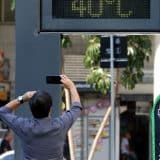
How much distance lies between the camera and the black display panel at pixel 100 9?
5816 millimetres

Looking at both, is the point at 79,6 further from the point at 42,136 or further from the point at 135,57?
the point at 135,57

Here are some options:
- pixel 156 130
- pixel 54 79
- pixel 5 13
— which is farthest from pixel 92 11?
pixel 5 13

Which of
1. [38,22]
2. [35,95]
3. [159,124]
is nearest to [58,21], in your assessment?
[38,22]

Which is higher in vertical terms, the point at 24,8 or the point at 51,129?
the point at 24,8

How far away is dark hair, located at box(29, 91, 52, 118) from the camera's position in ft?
16.2

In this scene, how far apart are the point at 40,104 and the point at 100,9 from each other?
1283 mm

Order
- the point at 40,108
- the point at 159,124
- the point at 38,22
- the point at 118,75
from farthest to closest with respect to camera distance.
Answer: the point at 118,75 < the point at 159,124 < the point at 38,22 < the point at 40,108

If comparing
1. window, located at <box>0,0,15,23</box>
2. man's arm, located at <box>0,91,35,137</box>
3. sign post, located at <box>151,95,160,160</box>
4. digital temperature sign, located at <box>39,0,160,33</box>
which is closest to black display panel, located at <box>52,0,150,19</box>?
digital temperature sign, located at <box>39,0,160,33</box>

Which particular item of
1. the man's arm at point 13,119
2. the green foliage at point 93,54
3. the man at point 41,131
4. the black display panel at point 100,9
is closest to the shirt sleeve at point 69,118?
the man at point 41,131

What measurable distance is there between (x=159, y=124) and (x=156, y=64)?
14.3 feet

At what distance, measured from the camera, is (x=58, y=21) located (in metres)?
5.77

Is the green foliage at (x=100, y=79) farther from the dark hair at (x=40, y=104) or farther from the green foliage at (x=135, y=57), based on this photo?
the dark hair at (x=40, y=104)

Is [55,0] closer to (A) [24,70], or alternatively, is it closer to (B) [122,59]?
(A) [24,70]

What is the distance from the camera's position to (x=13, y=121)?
16.6ft
